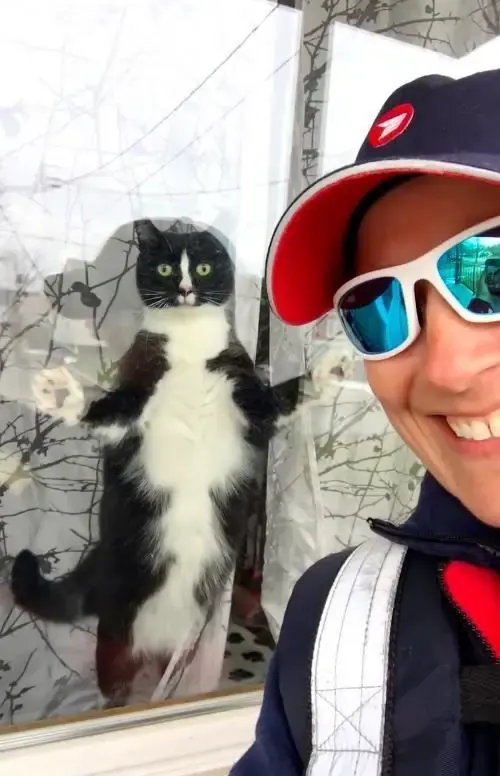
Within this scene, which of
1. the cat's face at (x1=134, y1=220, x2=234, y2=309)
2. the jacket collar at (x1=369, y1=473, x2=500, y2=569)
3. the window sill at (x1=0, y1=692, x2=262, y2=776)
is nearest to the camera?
the jacket collar at (x1=369, y1=473, x2=500, y2=569)

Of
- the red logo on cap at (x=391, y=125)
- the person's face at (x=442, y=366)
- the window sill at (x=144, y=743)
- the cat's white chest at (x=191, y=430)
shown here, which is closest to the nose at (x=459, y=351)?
the person's face at (x=442, y=366)

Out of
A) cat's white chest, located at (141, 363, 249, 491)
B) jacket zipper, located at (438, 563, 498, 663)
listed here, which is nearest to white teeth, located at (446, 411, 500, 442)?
jacket zipper, located at (438, 563, 498, 663)

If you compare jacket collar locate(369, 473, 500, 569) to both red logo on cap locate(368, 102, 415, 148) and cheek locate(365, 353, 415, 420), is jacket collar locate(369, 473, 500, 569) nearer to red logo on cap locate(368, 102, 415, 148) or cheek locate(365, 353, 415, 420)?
cheek locate(365, 353, 415, 420)

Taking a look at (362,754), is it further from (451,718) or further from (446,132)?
(446,132)

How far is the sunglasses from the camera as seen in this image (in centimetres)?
44

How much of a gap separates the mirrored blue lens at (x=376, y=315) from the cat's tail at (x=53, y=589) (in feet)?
2.30

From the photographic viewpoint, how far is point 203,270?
1.13 metres

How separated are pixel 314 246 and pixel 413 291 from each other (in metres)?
0.13

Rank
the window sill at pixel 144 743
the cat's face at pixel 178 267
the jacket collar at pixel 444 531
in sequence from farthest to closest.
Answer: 1. the cat's face at pixel 178 267
2. the window sill at pixel 144 743
3. the jacket collar at pixel 444 531

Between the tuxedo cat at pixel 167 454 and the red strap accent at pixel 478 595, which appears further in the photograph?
the tuxedo cat at pixel 167 454

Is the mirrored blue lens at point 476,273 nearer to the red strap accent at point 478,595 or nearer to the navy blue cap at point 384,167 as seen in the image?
the navy blue cap at point 384,167

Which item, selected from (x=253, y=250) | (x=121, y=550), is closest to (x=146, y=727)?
(x=121, y=550)

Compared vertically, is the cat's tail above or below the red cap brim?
below

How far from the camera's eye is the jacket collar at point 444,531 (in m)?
0.52
